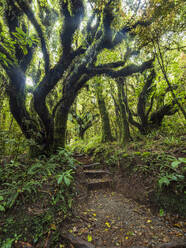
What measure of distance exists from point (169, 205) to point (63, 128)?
4.23m

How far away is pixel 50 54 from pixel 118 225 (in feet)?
18.7

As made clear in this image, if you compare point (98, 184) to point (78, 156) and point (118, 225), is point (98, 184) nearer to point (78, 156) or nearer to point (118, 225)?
point (118, 225)

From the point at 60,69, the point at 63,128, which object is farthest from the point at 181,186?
the point at 60,69

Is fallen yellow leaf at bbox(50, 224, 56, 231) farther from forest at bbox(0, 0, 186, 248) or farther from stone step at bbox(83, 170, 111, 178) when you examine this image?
stone step at bbox(83, 170, 111, 178)

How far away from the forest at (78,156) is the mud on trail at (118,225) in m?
0.02

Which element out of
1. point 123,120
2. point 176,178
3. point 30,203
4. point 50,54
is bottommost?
point 30,203

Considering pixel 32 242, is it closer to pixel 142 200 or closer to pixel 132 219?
pixel 132 219

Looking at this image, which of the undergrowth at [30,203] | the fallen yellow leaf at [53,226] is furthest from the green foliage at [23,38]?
the fallen yellow leaf at [53,226]

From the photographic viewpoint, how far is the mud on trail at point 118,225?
6.91 ft

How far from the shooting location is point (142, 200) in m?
3.14

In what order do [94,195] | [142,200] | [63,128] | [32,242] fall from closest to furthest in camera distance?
[32,242]
[142,200]
[94,195]
[63,128]

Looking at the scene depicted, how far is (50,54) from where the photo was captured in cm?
440

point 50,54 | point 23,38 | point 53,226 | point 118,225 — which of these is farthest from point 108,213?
point 50,54

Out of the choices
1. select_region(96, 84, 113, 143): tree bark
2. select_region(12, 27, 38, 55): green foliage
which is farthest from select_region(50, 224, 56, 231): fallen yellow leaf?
select_region(96, 84, 113, 143): tree bark
